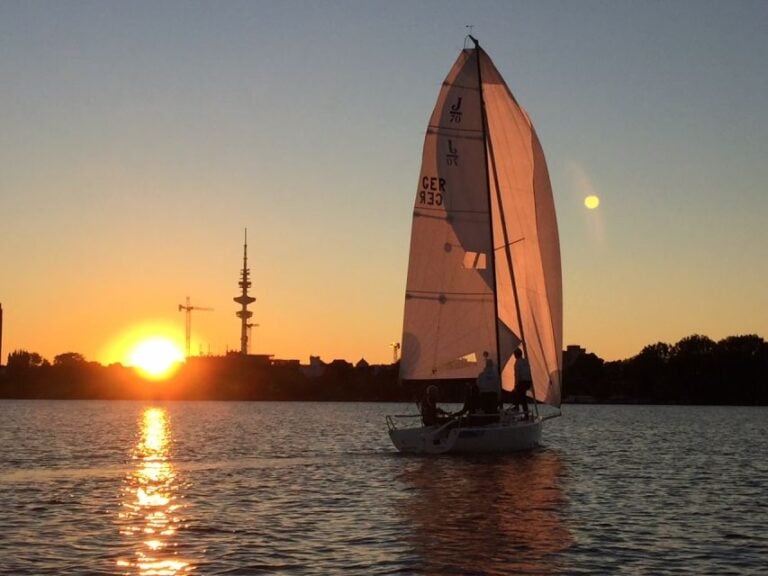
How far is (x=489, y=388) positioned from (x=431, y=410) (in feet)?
7.70

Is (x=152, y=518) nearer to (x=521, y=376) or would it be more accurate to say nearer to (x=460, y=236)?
(x=521, y=376)

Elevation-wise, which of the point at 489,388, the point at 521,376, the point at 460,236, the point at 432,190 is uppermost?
the point at 432,190

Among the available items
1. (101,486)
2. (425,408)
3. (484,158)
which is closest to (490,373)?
(425,408)

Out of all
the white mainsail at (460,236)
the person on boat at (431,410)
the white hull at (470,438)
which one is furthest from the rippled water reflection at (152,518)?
the white mainsail at (460,236)

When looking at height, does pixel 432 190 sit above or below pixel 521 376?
above

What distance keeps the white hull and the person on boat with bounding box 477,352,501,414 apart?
0.71 m

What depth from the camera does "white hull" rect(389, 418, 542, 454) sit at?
43438 mm

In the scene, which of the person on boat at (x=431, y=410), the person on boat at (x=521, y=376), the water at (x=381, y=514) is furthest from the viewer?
the person on boat at (x=521, y=376)

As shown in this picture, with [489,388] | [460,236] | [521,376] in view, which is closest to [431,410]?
[489,388]

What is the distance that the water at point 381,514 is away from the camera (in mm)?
22781

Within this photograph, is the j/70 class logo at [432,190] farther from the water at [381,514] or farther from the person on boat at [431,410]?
the water at [381,514]

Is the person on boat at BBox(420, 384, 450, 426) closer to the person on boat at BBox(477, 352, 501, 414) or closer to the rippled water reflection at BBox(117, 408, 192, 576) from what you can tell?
the person on boat at BBox(477, 352, 501, 414)

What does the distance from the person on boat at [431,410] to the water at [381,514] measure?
1.77 metres

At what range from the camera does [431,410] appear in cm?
4438
